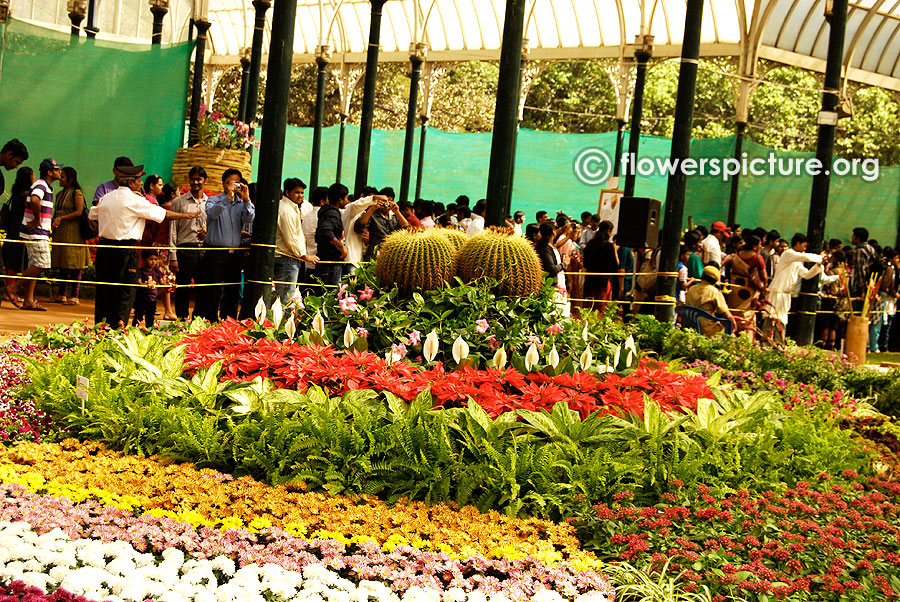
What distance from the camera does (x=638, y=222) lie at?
11.1m

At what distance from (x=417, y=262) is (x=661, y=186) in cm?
1409

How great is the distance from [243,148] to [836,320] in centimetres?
905

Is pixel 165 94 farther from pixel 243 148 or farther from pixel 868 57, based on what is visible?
pixel 868 57

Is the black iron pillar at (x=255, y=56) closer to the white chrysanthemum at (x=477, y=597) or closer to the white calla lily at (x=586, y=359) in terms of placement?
the white calla lily at (x=586, y=359)

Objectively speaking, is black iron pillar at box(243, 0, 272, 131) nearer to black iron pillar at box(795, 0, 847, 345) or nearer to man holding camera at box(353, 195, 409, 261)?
man holding camera at box(353, 195, 409, 261)

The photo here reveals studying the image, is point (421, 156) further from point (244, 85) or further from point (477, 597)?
point (477, 597)

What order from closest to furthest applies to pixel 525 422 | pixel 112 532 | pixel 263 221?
pixel 112 532 → pixel 525 422 → pixel 263 221

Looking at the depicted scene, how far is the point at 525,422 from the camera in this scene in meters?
5.09

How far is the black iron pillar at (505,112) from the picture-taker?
8695mm

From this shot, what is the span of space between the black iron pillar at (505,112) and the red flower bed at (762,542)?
4.61m

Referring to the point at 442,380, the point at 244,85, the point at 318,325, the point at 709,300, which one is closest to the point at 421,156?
the point at 244,85

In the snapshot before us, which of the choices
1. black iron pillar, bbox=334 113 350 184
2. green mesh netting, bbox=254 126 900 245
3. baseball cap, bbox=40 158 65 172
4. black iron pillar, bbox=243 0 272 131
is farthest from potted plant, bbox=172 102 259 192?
black iron pillar, bbox=334 113 350 184

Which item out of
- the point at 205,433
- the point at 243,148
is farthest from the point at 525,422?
the point at 243,148

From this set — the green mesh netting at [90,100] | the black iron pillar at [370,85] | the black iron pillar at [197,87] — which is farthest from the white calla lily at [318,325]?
the black iron pillar at [370,85]
